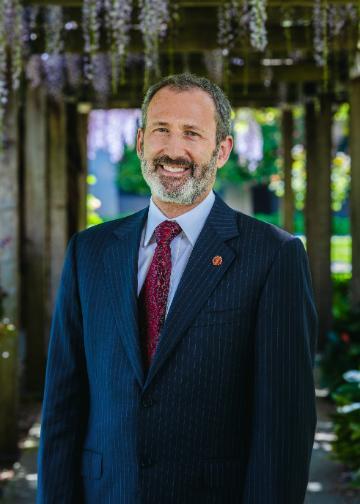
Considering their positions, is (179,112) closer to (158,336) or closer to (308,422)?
(158,336)

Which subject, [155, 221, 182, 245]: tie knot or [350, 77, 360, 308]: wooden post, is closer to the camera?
[155, 221, 182, 245]: tie knot

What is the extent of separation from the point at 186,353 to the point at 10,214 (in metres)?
2.91

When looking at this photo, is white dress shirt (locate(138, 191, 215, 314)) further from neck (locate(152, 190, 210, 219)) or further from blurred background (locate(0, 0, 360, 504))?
blurred background (locate(0, 0, 360, 504))

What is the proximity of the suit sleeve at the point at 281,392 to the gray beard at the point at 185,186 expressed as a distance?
0.78ft

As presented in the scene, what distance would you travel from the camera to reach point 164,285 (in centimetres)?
186

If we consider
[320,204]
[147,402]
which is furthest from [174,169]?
[320,204]

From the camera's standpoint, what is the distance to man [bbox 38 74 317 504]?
1.76 m

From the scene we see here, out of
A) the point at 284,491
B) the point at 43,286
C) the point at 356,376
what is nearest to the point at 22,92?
the point at 43,286

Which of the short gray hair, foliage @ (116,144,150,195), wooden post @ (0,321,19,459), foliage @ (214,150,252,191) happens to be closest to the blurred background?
wooden post @ (0,321,19,459)

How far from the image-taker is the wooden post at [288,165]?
27.8 feet

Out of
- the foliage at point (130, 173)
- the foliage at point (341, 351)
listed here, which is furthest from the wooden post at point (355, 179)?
the foliage at point (130, 173)

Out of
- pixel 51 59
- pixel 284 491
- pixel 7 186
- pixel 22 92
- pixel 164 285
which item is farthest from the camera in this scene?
pixel 51 59

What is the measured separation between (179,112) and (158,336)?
1.62ft

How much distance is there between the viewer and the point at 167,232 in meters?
1.90
